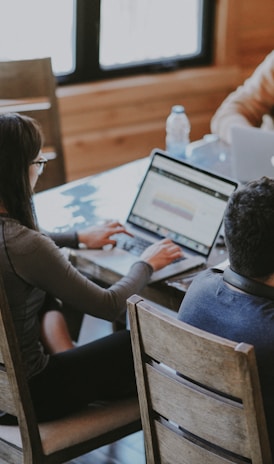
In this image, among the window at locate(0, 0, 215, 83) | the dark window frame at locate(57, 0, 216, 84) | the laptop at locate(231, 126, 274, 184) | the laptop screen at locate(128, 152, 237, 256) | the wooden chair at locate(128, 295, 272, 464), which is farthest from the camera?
the dark window frame at locate(57, 0, 216, 84)

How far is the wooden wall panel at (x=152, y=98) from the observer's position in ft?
13.9

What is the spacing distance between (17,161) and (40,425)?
653 millimetres

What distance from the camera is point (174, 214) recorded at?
234 cm

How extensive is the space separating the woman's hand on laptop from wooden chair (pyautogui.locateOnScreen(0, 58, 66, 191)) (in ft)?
2.57

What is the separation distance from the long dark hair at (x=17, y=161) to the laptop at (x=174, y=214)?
326 mm

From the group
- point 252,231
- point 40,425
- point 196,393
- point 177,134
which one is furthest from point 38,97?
point 196,393

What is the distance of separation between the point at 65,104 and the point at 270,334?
2828 millimetres

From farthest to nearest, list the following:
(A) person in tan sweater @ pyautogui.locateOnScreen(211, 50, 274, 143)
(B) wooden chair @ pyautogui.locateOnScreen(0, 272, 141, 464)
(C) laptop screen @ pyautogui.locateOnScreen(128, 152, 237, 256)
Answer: (A) person in tan sweater @ pyautogui.locateOnScreen(211, 50, 274, 143) < (C) laptop screen @ pyautogui.locateOnScreen(128, 152, 237, 256) < (B) wooden chair @ pyautogui.locateOnScreen(0, 272, 141, 464)

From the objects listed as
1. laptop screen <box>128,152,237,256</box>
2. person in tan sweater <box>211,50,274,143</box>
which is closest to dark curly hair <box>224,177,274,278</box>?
laptop screen <box>128,152,237,256</box>

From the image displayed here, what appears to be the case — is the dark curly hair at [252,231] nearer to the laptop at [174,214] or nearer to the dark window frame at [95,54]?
the laptop at [174,214]

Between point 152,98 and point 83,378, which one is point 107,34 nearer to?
point 152,98

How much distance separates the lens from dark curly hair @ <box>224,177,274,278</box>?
156 cm

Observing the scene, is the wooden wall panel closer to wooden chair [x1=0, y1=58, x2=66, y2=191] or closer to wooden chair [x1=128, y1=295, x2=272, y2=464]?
wooden chair [x1=0, y1=58, x2=66, y2=191]

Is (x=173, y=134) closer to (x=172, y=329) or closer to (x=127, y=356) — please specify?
(x=127, y=356)
